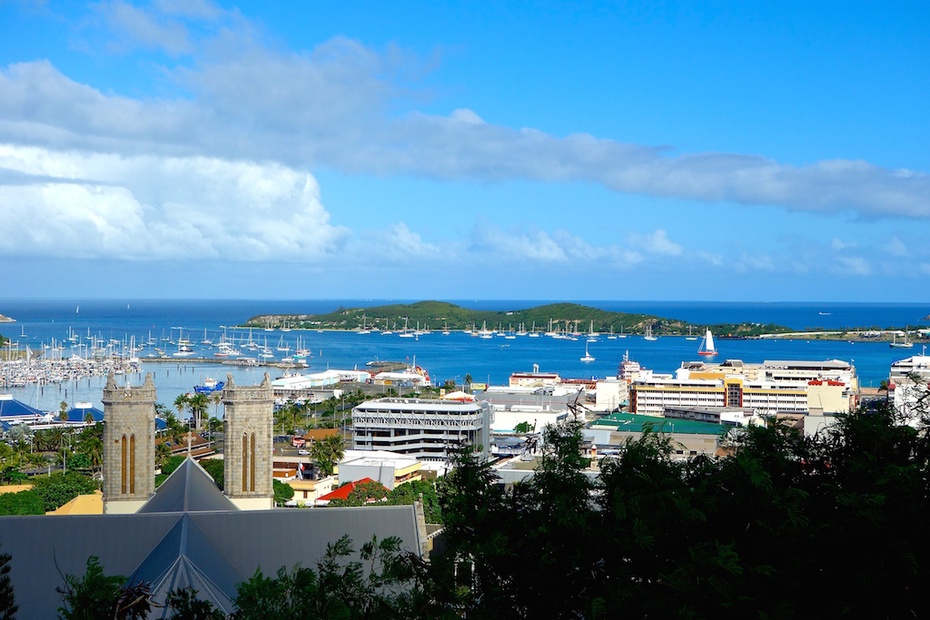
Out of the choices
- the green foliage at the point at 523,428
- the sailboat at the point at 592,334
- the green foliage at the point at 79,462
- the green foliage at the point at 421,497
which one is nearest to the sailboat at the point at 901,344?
the sailboat at the point at 592,334

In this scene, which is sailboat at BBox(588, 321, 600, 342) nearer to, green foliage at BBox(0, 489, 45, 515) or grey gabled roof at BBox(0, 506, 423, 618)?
green foliage at BBox(0, 489, 45, 515)

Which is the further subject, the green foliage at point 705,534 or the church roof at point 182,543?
the church roof at point 182,543

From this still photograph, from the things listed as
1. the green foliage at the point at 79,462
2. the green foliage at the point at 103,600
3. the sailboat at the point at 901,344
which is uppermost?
the green foliage at the point at 103,600

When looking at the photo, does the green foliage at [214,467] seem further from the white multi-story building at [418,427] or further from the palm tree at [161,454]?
the white multi-story building at [418,427]

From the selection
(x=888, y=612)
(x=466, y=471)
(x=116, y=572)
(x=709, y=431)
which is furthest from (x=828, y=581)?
(x=709, y=431)

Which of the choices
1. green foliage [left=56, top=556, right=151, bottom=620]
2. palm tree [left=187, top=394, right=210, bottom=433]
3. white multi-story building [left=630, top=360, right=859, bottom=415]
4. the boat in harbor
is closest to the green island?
white multi-story building [left=630, top=360, right=859, bottom=415]

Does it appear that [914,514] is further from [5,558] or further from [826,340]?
[826,340]
